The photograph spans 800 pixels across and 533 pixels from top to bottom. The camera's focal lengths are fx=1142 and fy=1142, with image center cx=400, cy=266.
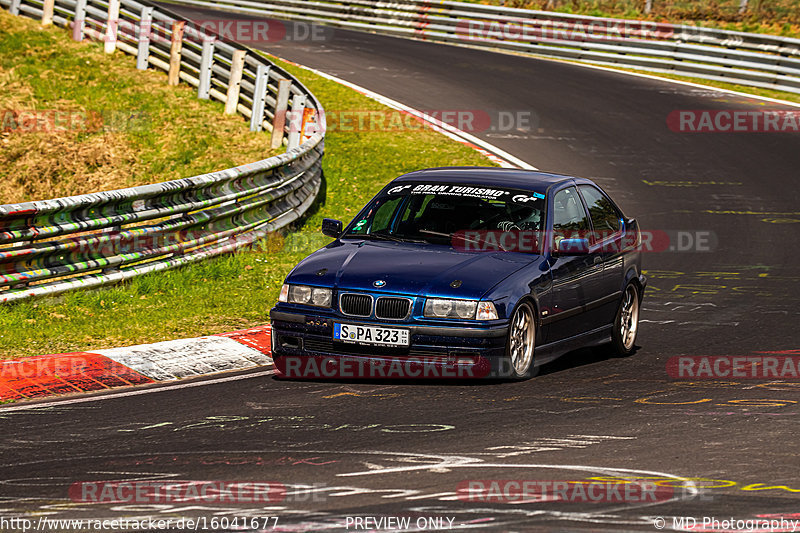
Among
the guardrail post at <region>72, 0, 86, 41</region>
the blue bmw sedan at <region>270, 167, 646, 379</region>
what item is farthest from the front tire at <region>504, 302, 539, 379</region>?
the guardrail post at <region>72, 0, 86, 41</region>

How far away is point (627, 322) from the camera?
10.1 meters

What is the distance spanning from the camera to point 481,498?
5.46 metres

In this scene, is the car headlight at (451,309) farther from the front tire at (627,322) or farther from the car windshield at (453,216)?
the front tire at (627,322)

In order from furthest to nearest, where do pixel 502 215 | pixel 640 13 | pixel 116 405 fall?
pixel 640 13 → pixel 502 215 → pixel 116 405

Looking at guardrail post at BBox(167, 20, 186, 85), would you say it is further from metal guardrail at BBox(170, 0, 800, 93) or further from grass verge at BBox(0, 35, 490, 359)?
metal guardrail at BBox(170, 0, 800, 93)

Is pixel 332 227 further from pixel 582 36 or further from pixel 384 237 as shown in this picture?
pixel 582 36

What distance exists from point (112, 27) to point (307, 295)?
1622 centimetres

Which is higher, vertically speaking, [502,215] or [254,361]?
[502,215]

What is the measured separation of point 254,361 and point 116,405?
1791 mm

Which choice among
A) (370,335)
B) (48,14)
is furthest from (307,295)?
(48,14)

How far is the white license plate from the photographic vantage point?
809cm

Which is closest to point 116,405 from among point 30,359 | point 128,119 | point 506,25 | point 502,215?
point 30,359

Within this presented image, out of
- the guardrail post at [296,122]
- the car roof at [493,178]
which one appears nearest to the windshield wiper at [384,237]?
the car roof at [493,178]

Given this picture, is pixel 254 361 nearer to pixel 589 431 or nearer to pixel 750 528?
pixel 589 431
